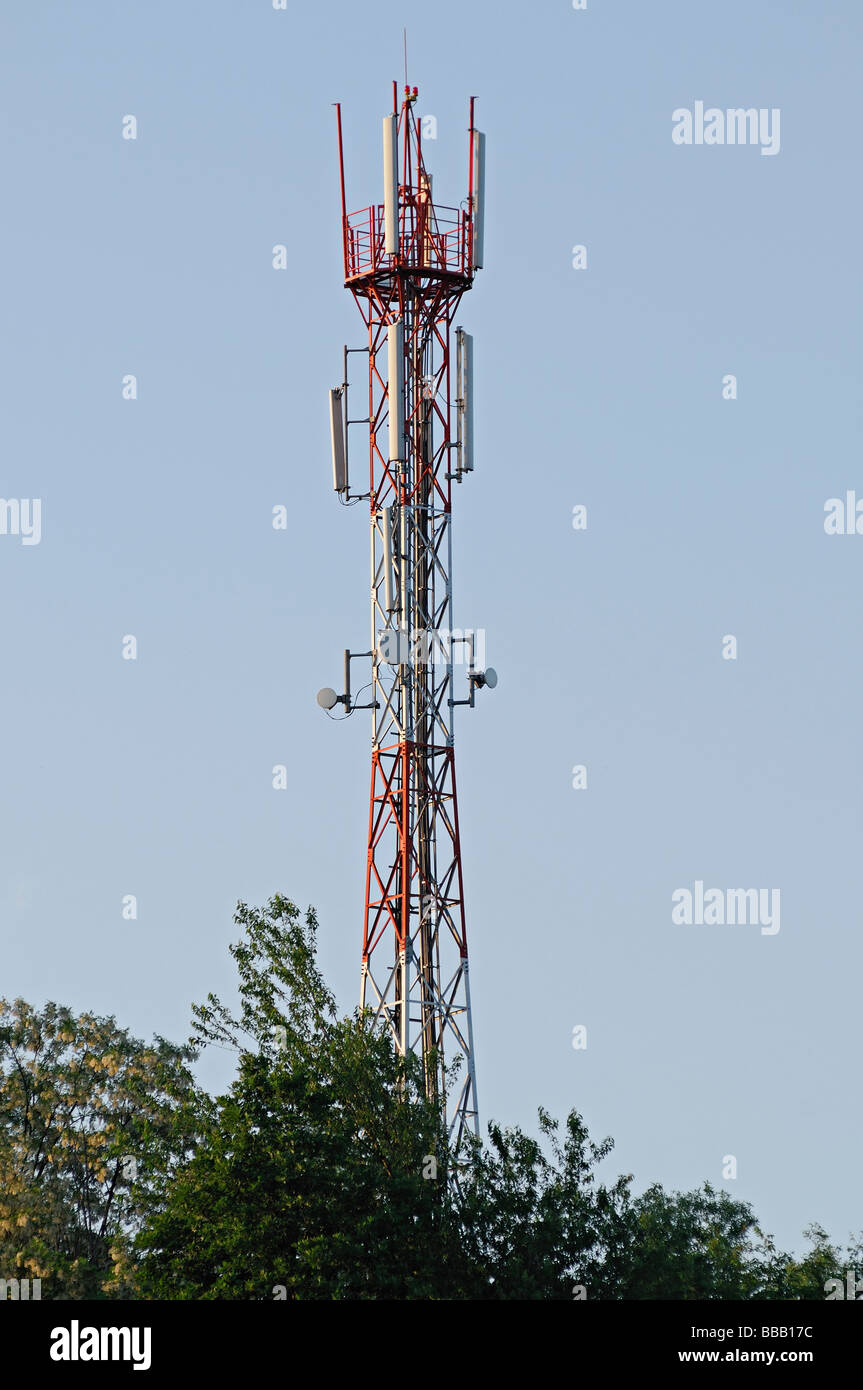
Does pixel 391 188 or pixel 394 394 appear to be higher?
pixel 391 188

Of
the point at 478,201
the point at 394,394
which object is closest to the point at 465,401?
the point at 394,394

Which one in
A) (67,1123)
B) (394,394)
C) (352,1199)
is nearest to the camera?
(352,1199)

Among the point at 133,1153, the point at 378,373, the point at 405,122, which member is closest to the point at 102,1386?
the point at 133,1153

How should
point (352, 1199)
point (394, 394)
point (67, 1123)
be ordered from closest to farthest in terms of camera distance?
point (352, 1199) < point (394, 394) < point (67, 1123)

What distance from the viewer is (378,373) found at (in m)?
49.4

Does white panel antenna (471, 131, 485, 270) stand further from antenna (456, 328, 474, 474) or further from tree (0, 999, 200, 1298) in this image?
tree (0, 999, 200, 1298)

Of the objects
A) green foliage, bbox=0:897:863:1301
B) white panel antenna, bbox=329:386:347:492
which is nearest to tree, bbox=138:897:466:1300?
green foliage, bbox=0:897:863:1301

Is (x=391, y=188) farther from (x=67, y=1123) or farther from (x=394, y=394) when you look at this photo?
(x=67, y=1123)

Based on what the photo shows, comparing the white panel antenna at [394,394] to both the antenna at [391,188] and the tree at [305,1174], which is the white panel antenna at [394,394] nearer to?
the antenna at [391,188]

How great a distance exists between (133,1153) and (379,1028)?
17.6 ft

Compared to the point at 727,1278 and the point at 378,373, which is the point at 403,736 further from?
the point at 727,1278

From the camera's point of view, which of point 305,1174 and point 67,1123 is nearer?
point 305,1174

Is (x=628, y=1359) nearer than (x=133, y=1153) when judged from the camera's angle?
Yes

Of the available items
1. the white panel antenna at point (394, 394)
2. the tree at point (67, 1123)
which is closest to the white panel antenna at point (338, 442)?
the white panel antenna at point (394, 394)
